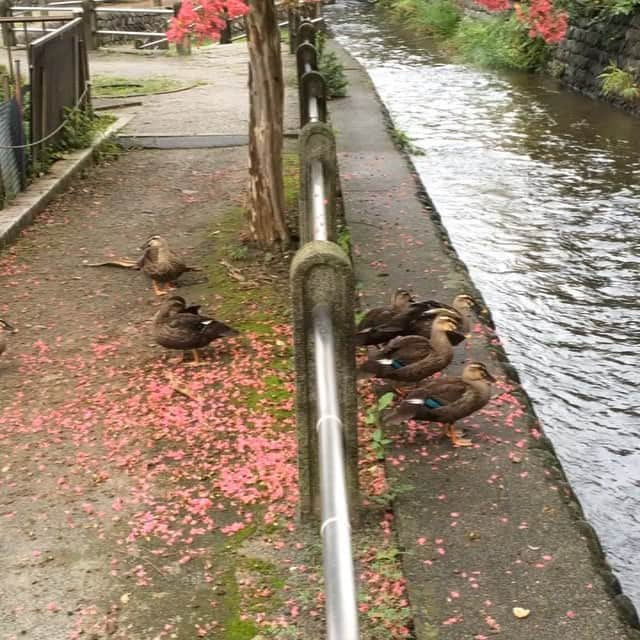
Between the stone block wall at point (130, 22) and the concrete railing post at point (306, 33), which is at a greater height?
the concrete railing post at point (306, 33)

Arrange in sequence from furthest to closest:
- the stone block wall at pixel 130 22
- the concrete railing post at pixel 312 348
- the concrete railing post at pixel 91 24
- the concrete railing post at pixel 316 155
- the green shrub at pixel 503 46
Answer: the stone block wall at pixel 130 22
the concrete railing post at pixel 91 24
the green shrub at pixel 503 46
the concrete railing post at pixel 316 155
the concrete railing post at pixel 312 348

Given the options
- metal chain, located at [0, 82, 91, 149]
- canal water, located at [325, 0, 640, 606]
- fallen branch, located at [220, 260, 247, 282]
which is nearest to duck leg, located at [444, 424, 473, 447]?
canal water, located at [325, 0, 640, 606]

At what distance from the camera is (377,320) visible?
222 inches

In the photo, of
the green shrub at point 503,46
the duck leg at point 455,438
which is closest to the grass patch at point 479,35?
the green shrub at point 503,46

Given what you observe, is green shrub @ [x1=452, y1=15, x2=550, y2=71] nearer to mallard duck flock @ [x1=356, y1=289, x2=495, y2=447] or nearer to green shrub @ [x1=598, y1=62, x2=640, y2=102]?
green shrub @ [x1=598, y1=62, x2=640, y2=102]

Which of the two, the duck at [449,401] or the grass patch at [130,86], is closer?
the duck at [449,401]

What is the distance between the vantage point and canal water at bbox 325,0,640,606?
5.90 metres

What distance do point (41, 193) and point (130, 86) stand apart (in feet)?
24.7

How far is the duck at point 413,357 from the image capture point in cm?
502

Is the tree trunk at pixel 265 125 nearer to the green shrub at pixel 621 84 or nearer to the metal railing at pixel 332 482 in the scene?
the metal railing at pixel 332 482

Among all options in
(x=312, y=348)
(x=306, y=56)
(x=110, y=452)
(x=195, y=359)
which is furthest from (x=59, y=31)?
(x=312, y=348)

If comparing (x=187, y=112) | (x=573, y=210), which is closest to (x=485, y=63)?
(x=187, y=112)

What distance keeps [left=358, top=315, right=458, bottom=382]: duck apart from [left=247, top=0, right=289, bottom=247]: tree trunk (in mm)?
2583

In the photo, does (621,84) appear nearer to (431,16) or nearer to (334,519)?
(431,16)
